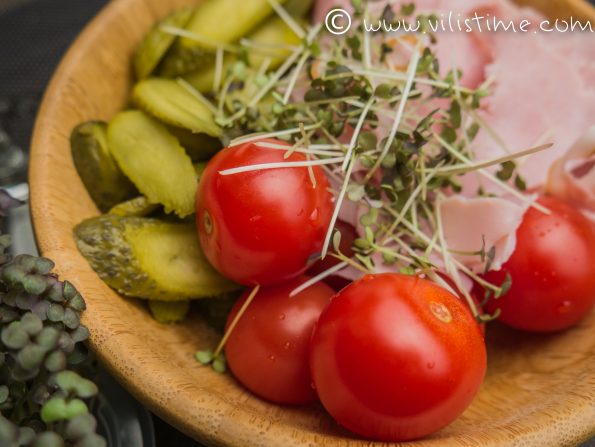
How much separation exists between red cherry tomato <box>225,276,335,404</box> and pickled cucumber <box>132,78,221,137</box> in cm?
29

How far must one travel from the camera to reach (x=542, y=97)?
1189 millimetres

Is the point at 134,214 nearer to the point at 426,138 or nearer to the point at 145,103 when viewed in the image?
the point at 145,103

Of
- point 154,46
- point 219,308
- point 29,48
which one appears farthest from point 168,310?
point 29,48

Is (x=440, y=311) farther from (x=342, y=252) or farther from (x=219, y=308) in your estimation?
(x=219, y=308)

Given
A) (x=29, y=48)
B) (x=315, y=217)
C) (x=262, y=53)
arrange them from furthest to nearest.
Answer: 1. (x=29, y=48)
2. (x=262, y=53)
3. (x=315, y=217)

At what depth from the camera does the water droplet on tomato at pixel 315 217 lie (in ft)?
2.97

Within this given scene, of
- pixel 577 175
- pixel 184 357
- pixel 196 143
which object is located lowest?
pixel 184 357

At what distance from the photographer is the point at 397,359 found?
0.79m

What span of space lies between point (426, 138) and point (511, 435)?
1.36 ft

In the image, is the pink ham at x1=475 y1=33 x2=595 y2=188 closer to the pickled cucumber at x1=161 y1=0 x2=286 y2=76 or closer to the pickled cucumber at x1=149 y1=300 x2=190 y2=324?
the pickled cucumber at x1=161 y1=0 x2=286 y2=76

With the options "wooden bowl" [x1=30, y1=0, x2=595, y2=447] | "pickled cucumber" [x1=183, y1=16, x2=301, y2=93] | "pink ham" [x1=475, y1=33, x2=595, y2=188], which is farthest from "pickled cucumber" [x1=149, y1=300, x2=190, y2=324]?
"pink ham" [x1=475, y1=33, x2=595, y2=188]

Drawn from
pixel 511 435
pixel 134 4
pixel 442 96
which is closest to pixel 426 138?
pixel 442 96

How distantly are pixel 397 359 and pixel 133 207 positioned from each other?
0.48 meters

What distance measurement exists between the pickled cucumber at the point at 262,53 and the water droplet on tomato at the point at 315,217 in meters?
0.40
